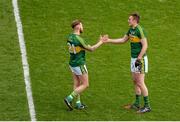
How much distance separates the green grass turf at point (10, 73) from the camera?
1543cm

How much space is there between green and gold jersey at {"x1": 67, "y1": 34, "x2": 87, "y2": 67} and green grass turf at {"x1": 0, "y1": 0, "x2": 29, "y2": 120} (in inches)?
67.2

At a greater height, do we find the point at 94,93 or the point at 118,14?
the point at 118,14

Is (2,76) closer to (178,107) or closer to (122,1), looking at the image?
(178,107)

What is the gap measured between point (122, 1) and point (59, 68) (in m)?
5.93

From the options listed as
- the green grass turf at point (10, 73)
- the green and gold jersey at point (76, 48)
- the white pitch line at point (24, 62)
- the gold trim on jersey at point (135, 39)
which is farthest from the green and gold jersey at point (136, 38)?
the green grass turf at point (10, 73)

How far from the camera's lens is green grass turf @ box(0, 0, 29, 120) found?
15430 millimetres

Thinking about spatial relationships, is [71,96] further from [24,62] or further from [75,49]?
[24,62]

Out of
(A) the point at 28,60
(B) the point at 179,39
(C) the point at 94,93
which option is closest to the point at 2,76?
(A) the point at 28,60

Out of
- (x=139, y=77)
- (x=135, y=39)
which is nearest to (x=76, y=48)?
(x=135, y=39)

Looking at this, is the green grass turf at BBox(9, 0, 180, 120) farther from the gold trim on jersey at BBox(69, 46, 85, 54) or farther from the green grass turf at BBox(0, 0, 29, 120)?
the gold trim on jersey at BBox(69, 46, 85, 54)

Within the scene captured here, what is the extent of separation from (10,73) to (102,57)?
3074mm

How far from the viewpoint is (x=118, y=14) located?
2244 centimetres

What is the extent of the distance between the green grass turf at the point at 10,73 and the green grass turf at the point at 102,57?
37 centimetres

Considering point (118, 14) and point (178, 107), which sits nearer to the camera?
point (178, 107)
